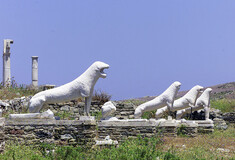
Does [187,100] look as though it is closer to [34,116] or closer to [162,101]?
[162,101]

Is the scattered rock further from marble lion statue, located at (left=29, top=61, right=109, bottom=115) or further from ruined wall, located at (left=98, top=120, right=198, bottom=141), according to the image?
marble lion statue, located at (left=29, top=61, right=109, bottom=115)

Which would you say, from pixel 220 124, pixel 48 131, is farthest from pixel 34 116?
pixel 220 124

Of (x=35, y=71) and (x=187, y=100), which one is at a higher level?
(x=35, y=71)

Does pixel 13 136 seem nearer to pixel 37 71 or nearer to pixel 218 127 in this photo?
pixel 218 127

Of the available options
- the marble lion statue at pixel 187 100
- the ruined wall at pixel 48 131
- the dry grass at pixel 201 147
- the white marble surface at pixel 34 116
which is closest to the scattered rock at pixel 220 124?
the marble lion statue at pixel 187 100


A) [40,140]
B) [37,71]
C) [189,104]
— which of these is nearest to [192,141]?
[189,104]

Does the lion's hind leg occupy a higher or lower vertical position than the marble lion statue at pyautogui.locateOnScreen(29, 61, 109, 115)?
lower

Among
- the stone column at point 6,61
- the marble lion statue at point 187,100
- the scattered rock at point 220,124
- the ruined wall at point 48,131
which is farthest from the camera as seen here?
the stone column at point 6,61

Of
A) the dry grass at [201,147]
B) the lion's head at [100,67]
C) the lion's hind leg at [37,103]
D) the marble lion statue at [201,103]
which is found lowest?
the dry grass at [201,147]

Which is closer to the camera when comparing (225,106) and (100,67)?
(100,67)

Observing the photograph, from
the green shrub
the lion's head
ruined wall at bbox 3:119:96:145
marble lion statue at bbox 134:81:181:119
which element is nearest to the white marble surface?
ruined wall at bbox 3:119:96:145

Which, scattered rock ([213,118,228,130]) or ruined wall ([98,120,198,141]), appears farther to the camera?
scattered rock ([213,118,228,130])

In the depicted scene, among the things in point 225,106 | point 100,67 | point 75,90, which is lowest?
point 225,106

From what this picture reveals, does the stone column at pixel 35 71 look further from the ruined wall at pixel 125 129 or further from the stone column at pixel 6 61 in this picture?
the ruined wall at pixel 125 129
